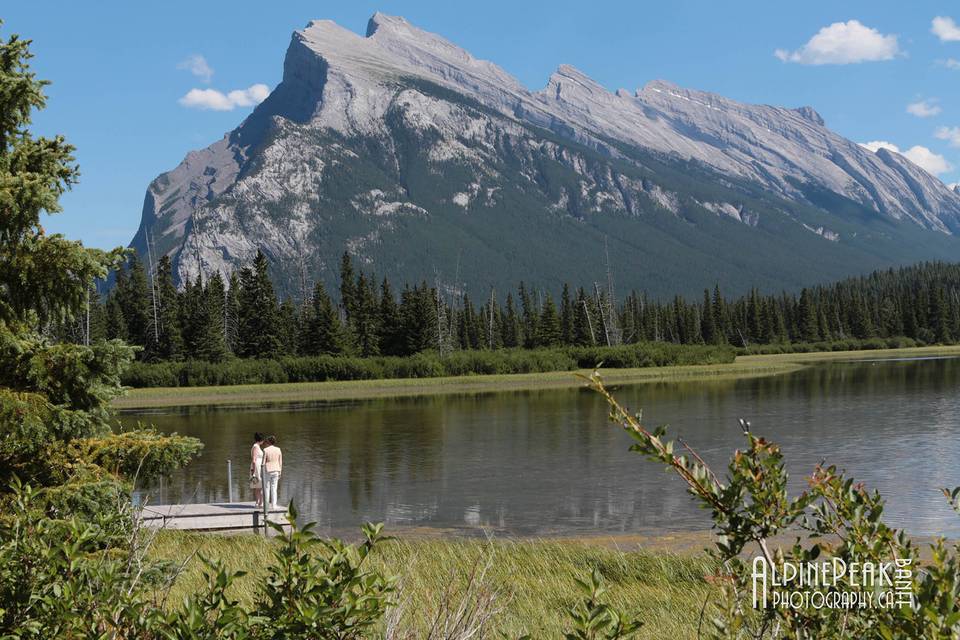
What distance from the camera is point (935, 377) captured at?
67.2 metres

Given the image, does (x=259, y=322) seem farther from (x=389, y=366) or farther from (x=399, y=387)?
(x=399, y=387)

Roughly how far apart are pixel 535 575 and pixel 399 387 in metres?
69.1

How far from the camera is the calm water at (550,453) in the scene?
22.4 meters

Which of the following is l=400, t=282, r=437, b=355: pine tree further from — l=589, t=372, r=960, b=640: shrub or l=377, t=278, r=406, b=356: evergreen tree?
l=589, t=372, r=960, b=640: shrub

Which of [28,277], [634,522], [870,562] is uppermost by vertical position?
[28,277]

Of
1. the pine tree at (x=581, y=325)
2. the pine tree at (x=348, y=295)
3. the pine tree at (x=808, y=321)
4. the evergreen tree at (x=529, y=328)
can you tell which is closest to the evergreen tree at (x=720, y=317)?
the pine tree at (x=808, y=321)

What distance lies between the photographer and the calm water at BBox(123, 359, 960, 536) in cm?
2242

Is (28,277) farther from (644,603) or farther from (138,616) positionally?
(644,603)

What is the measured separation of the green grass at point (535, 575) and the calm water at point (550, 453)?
10.5 feet

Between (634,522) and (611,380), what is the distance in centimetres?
6031

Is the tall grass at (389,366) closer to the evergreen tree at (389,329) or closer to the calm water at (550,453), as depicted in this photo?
the evergreen tree at (389,329)

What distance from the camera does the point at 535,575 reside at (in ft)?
43.3

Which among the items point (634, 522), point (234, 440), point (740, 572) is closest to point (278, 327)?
point (234, 440)

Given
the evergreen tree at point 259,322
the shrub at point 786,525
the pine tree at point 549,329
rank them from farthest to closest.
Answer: the pine tree at point 549,329, the evergreen tree at point 259,322, the shrub at point 786,525
